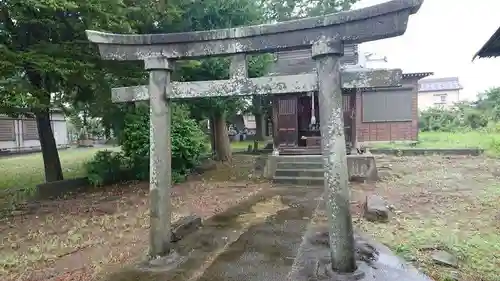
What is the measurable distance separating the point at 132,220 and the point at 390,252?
5.21 m

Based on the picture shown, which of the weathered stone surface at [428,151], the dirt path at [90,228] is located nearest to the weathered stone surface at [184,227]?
the dirt path at [90,228]

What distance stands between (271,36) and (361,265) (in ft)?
10.6

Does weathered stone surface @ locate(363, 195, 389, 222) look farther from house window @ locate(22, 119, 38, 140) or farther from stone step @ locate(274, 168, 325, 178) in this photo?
house window @ locate(22, 119, 38, 140)

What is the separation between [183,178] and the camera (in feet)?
40.1

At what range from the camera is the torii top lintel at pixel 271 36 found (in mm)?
3975

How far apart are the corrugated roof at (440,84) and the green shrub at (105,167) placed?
161 ft

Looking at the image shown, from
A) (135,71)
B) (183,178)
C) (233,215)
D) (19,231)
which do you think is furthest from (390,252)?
(183,178)

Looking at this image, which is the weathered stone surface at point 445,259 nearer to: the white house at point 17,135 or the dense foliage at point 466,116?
the dense foliage at point 466,116

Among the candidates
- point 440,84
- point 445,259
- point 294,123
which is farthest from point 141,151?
point 440,84

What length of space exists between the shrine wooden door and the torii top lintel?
10.6m

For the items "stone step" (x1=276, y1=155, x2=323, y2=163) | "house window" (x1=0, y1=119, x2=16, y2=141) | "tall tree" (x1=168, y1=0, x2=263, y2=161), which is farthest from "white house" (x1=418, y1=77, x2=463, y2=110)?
"house window" (x1=0, y1=119, x2=16, y2=141)

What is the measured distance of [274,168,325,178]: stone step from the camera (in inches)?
451

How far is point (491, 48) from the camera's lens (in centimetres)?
720

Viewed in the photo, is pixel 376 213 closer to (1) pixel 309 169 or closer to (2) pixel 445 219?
(2) pixel 445 219
